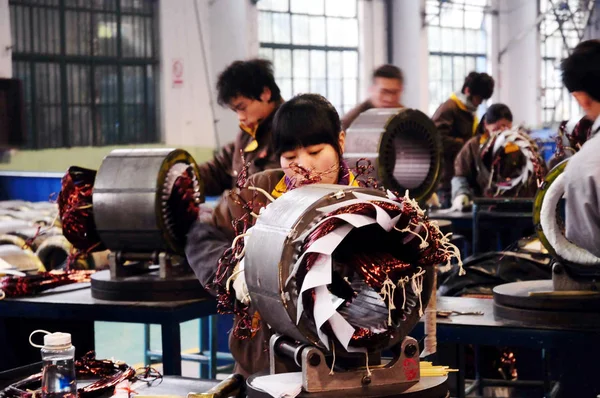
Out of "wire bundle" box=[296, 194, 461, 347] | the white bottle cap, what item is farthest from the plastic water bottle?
"wire bundle" box=[296, 194, 461, 347]

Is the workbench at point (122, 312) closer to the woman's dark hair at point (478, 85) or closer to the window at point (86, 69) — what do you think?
the woman's dark hair at point (478, 85)

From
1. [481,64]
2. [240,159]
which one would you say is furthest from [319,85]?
[240,159]

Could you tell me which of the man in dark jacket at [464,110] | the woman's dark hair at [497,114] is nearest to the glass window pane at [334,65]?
the man in dark jacket at [464,110]

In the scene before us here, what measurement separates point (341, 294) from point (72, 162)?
9482 mm

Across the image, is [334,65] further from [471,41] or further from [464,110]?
[464,110]

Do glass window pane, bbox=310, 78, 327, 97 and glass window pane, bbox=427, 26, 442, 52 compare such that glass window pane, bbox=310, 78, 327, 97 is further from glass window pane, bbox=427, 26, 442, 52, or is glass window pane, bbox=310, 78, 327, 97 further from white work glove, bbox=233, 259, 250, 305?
white work glove, bbox=233, 259, 250, 305

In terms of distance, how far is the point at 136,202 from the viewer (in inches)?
134

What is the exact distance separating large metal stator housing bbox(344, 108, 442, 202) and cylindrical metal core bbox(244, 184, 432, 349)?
2.15m

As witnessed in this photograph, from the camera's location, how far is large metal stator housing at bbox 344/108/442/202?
4.10 meters

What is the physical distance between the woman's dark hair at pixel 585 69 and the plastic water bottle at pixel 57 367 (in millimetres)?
1750

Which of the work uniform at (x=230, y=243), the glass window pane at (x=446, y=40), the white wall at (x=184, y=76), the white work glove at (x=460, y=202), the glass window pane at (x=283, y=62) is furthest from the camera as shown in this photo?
the glass window pane at (x=446, y=40)

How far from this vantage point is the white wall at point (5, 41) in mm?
9766

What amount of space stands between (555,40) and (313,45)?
21.1ft

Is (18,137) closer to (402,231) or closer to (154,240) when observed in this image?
(154,240)
